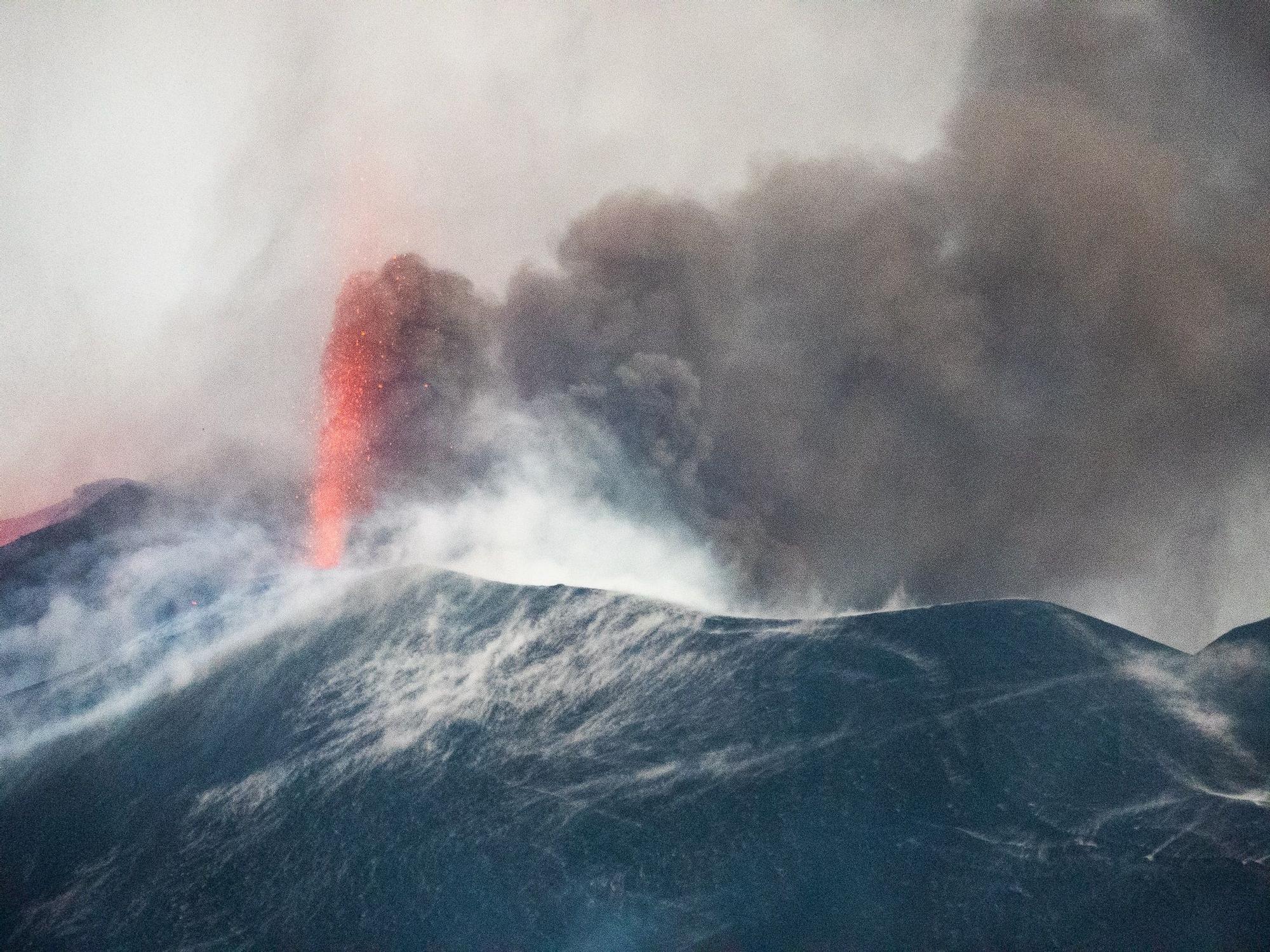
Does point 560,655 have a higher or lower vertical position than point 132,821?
higher

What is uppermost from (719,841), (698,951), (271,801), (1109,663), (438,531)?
(438,531)

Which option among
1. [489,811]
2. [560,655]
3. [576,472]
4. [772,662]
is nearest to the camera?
[489,811]

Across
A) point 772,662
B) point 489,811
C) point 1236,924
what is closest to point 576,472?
point 772,662

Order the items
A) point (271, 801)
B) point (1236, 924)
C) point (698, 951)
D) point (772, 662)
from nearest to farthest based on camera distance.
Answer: point (1236, 924) → point (698, 951) → point (271, 801) → point (772, 662)

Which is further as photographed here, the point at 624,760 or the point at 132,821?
the point at 132,821

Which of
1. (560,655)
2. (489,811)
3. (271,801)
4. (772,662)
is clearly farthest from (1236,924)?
(271,801)

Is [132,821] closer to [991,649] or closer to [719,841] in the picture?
[719,841]

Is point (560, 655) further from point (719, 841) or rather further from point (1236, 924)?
point (1236, 924)
